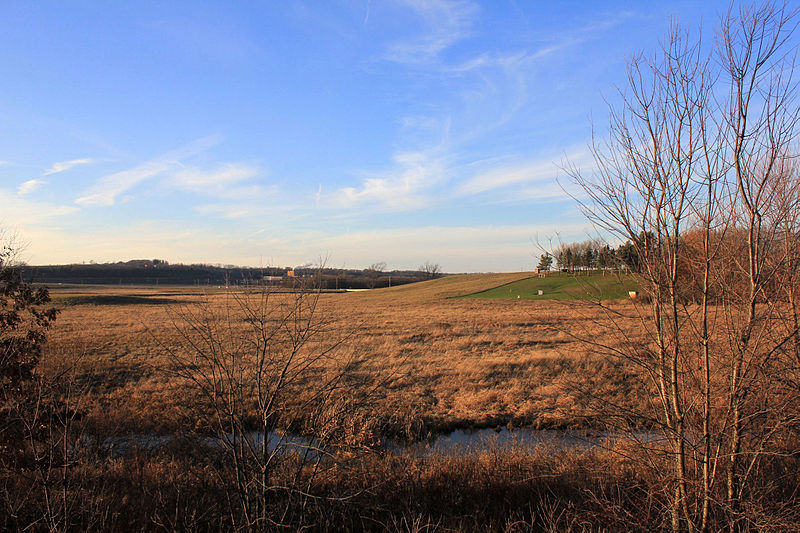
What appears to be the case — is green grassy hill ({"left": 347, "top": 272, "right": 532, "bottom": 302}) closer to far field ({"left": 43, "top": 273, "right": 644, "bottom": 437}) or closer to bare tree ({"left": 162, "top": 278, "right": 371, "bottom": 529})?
far field ({"left": 43, "top": 273, "right": 644, "bottom": 437})

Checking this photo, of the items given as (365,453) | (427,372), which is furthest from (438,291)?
(365,453)

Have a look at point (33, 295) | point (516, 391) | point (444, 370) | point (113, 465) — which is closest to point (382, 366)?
point (444, 370)

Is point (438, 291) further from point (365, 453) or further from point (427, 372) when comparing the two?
point (365, 453)

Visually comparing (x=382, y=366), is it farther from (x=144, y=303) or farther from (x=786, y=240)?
(x=144, y=303)

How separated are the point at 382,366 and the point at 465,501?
972 cm

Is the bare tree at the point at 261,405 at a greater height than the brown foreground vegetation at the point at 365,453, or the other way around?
the bare tree at the point at 261,405

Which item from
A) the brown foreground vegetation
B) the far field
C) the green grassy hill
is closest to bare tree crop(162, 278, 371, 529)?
the brown foreground vegetation

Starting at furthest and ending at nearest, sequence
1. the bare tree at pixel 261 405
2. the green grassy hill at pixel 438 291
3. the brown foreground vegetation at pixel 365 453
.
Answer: the green grassy hill at pixel 438 291 → the brown foreground vegetation at pixel 365 453 → the bare tree at pixel 261 405

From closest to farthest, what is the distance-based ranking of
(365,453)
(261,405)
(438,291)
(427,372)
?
1. (261,405)
2. (365,453)
3. (427,372)
4. (438,291)

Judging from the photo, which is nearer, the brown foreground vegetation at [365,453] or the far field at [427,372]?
A: the brown foreground vegetation at [365,453]

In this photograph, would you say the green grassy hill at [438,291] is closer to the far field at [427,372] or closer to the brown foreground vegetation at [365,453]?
the far field at [427,372]

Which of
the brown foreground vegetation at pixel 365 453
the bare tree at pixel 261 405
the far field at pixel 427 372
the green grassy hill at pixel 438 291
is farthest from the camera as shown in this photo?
the green grassy hill at pixel 438 291

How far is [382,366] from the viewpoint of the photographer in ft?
53.1

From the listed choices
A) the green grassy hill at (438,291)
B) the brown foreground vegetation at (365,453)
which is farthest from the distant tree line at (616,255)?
the green grassy hill at (438,291)
